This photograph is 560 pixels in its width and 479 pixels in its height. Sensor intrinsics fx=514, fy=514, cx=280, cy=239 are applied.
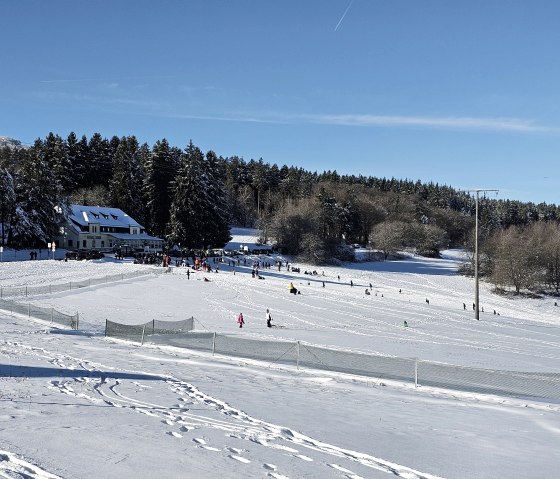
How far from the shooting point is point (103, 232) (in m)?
79.1

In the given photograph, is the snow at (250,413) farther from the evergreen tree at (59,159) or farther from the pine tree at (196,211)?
the evergreen tree at (59,159)

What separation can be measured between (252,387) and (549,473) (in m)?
8.07

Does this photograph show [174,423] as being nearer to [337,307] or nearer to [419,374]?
[419,374]

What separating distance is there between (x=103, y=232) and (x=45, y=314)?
177 ft

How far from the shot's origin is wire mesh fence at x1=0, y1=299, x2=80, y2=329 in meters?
25.6

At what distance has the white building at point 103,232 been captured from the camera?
252 feet

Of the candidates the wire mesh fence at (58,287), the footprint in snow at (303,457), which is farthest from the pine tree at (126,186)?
the footprint in snow at (303,457)

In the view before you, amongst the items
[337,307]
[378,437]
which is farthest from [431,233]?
[378,437]

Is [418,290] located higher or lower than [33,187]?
lower

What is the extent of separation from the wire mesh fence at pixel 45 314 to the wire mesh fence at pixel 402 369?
25.8 ft

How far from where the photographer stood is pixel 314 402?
12938 mm

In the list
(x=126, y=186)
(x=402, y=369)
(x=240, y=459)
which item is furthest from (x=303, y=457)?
(x=126, y=186)

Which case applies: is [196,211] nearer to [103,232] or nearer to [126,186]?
[103,232]

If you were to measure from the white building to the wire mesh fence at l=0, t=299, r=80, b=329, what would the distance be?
150 ft
